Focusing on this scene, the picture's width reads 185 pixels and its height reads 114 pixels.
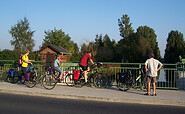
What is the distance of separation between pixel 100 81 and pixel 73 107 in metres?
3.75

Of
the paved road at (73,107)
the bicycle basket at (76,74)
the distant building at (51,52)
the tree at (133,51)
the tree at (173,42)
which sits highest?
the tree at (173,42)

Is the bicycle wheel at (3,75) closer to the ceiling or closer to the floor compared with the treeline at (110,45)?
closer to the floor

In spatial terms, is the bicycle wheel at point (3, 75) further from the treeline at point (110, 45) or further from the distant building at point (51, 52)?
the distant building at point (51, 52)

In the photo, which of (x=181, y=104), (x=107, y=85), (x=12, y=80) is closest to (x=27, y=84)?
(x=12, y=80)

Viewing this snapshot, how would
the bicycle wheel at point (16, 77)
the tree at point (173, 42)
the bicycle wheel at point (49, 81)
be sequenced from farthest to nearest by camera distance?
the tree at point (173, 42) → the bicycle wheel at point (16, 77) → the bicycle wheel at point (49, 81)

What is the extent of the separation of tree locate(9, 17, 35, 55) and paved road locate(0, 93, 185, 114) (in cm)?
3151

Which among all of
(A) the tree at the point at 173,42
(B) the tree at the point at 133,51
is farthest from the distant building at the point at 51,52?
(A) the tree at the point at 173,42

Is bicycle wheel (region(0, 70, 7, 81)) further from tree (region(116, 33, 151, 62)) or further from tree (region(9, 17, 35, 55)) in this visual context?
tree (region(116, 33, 151, 62))

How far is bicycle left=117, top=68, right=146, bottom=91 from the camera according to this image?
400 inches

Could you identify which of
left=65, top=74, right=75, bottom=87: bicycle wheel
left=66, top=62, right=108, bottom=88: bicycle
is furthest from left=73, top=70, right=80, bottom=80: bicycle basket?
left=65, top=74, right=75, bottom=87: bicycle wheel

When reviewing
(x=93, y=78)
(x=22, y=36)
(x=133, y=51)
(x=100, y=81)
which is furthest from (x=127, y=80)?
(x=133, y=51)

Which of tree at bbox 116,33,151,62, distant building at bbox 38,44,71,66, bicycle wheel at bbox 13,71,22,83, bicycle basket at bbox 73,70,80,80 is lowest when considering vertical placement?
bicycle wheel at bbox 13,71,22,83

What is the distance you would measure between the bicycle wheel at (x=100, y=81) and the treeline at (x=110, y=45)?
12385 millimetres

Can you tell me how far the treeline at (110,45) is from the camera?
127 feet
